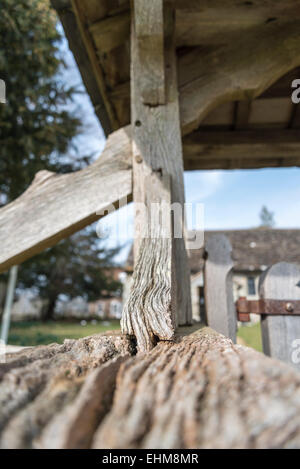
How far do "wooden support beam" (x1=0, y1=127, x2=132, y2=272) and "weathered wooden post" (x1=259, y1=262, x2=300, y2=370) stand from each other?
0.88 metres

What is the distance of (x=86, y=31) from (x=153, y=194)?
3.70ft

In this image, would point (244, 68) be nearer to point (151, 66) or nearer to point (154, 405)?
point (151, 66)

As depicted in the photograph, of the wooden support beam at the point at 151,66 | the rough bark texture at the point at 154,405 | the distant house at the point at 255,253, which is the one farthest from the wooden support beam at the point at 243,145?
the distant house at the point at 255,253

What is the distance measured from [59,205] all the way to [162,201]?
451 millimetres

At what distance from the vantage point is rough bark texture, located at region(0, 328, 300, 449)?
0.29 meters

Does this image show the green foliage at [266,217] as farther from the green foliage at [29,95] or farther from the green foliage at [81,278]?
the green foliage at [29,95]

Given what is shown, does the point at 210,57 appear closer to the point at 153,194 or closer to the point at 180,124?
the point at 180,124

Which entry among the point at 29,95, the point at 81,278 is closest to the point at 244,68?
the point at 29,95

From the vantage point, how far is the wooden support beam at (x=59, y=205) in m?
1.31

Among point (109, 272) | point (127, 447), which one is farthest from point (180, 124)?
point (109, 272)

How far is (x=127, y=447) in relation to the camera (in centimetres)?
29

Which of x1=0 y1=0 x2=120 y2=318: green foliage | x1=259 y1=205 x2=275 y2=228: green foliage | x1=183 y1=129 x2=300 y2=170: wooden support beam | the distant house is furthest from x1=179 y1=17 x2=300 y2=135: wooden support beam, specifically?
x1=259 y1=205 x2=275 y2=228: green foliage

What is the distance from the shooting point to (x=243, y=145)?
2.90 m
